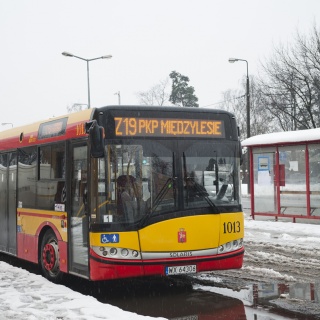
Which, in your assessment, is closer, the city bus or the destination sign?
the city bus

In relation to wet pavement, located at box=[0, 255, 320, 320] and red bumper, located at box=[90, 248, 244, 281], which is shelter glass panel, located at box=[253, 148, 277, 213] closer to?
wet pavement, located at box=[0, 255, 320, 320]

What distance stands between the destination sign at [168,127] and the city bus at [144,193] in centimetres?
2

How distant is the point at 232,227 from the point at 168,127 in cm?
172

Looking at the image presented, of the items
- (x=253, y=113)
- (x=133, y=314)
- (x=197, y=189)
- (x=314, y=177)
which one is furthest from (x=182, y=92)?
(x=133, y=314)

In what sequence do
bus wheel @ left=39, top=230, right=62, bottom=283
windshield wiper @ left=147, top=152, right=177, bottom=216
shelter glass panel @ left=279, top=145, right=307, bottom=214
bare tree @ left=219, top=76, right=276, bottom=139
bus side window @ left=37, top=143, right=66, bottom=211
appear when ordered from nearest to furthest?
1. windshield wiper @ left=147, top=152, right=177, bottom=216
2. bus side window @ left=37, top=143, right=66, bottom=211
3. bus wheel @ left=39, top=230, right=62, bottom=283
4. shelter glass panel @ left=279, top=145, right=307, bottom=214
5. bare tree @ left=219, top=76, right=276, bottom=139

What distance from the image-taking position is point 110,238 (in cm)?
838

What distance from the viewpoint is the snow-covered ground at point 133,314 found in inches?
292

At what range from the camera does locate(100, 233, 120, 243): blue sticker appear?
27.5 feet

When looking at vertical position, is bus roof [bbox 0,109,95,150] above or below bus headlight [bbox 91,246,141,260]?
above

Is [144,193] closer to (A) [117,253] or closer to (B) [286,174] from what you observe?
(A) [117,253]

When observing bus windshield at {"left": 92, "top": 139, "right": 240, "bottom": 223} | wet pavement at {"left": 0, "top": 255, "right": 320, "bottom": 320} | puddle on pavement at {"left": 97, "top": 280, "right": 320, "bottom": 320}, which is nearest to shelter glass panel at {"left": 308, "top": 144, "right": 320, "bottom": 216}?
wet pavement at {"left": 0, "top": 255, "right": 320, "bottom": 320}

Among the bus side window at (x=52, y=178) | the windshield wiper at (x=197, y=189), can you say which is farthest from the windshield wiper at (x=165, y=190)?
the bus side window at (x=52, y=178)

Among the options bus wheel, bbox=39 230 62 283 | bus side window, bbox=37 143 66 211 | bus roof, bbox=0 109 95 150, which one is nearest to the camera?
Result: bus roof, bbox=0 109 95 150

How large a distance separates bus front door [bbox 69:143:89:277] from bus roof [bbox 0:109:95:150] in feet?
1.00
